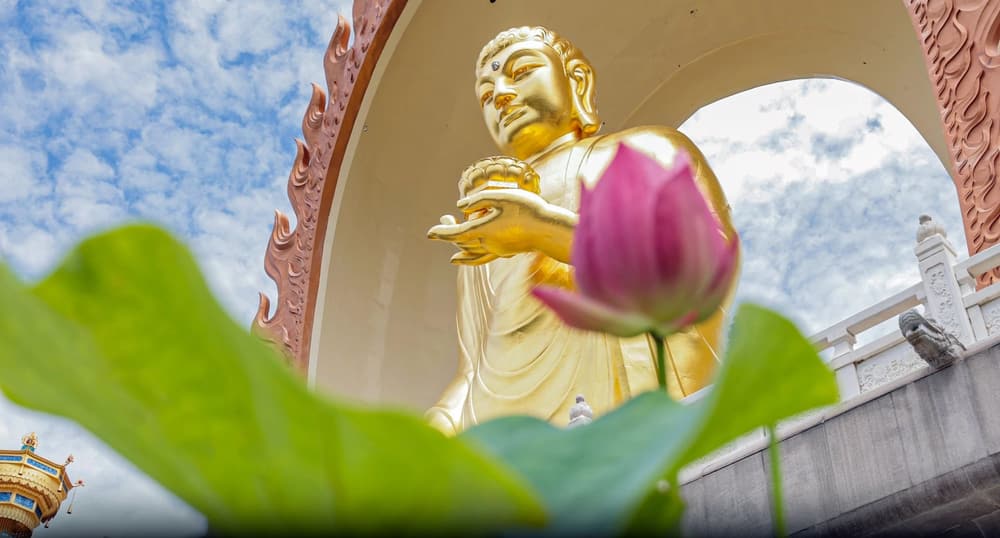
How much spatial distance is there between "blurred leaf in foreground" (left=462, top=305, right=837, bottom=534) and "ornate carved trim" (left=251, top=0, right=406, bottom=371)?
355 centimetres

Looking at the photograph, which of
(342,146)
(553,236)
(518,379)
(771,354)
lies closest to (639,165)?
(771,354)

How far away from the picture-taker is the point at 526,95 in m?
2.90

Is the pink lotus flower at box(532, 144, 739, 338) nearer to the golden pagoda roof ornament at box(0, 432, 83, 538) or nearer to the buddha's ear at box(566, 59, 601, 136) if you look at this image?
the golden pagoda roof ornament at box(0, 432, 83, 538)

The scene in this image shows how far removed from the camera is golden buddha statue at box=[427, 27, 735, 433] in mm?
2408

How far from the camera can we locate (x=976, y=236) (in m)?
2.25

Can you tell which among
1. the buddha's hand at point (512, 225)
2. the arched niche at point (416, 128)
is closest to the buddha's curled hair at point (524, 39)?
the buddha's hand at point (512, 225)

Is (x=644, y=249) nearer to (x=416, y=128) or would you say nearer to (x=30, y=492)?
(x=30, y=492)

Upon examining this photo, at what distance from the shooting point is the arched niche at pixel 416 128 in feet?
12.5

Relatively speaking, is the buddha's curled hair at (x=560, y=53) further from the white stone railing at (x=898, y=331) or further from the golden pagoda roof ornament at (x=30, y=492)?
the golden pagoda roof ornament at (x=30, y=492)

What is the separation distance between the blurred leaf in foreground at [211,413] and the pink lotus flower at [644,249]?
60mm

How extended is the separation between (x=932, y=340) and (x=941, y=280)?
276 millimetres

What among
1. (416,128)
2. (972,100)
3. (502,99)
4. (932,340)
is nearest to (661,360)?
(932,340)

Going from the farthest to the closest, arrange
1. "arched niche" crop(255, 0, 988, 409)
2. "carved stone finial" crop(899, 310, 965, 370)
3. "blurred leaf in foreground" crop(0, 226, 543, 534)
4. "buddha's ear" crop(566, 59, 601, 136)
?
"arched niche" crop(255, 0, 988, 409) → "buddha's ear" crop(566, 59, 601, 136) → "carved stone finial" crop(899, 310, 965, 370) → "blurred leaf in foreground" crop(0, 226, 543, 534)

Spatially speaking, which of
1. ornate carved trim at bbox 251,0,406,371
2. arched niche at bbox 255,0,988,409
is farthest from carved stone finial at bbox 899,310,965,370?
ornate carved trim at bbox 251,0,406,371
